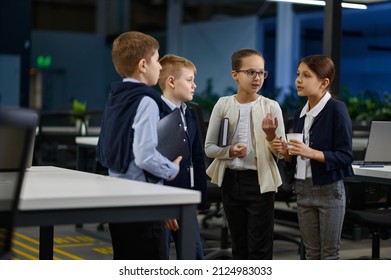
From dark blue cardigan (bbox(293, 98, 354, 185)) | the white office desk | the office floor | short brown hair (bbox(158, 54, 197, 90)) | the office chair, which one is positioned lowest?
the office floor

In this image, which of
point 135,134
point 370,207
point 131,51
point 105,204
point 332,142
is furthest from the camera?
point 370,207

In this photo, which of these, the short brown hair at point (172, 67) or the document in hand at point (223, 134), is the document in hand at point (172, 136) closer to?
the short brown hair at point (172, 67)

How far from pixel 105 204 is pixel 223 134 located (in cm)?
136

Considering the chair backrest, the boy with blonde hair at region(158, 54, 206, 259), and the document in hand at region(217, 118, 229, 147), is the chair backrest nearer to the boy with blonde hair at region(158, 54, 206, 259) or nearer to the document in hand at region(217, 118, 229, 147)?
the boy with blonde hair at region(158, 54, 206, 259)

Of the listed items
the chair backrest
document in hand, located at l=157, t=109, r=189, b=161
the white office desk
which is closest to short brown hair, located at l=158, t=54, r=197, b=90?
document in hand, located at l=157, t=109, r=189, b=161

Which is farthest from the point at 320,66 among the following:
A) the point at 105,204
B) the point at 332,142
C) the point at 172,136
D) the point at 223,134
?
the point at 105,204

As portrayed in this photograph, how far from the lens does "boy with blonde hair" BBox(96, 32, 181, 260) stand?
2846 mm

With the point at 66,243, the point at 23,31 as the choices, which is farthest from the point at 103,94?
the point at 66,243

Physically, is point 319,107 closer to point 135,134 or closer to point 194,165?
point 194,165

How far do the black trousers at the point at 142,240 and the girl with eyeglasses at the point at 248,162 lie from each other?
74cm

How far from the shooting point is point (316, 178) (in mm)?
3498

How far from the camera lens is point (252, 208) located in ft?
11.8

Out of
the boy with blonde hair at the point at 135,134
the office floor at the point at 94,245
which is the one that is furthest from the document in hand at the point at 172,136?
the office floor at the point at 94,245

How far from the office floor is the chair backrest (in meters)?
2.93
